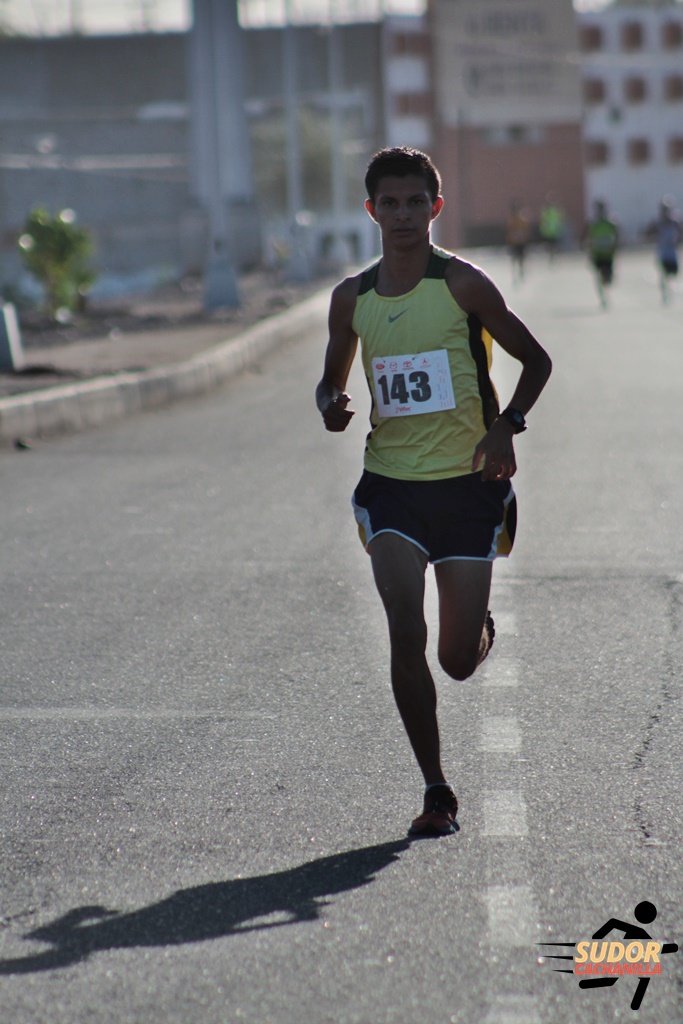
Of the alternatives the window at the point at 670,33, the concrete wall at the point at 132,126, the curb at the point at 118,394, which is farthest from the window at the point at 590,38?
the curb at the point at 118,394

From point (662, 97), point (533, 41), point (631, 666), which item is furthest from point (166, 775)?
point (662, 97)

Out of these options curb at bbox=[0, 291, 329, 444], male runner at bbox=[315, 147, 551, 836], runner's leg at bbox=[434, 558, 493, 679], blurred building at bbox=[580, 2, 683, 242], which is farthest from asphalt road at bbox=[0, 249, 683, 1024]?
blurred building at bbox=[580, 2, 683, 242]

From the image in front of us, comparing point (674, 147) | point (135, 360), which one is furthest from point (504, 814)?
point (674, 147)

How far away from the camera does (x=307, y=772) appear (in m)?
4.70

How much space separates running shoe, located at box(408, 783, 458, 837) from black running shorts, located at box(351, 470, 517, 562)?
0.63 metres

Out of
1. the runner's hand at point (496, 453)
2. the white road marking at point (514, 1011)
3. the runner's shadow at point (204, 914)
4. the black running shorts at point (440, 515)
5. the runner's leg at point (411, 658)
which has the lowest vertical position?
the runner's shadow at point (204, 914)

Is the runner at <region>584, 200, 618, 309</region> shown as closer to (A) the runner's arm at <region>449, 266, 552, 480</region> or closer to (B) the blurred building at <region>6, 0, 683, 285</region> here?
(B) the blurred building at <region>6, 0, 683, 285</region>

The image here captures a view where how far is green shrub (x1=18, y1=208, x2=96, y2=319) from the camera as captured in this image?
24.8 m

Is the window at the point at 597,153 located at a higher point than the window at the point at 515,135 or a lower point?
lower

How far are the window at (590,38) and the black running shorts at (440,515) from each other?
93.0 meters

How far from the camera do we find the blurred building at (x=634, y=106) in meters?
92.6

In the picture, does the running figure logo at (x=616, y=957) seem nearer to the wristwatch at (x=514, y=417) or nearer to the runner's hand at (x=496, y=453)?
the runner's hand at (x=496, y=453)

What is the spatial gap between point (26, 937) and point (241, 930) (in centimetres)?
46

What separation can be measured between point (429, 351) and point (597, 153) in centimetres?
9117
